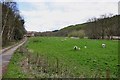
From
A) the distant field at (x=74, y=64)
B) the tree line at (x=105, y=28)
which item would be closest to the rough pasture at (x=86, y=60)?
the distant field at (x=74, y=64)

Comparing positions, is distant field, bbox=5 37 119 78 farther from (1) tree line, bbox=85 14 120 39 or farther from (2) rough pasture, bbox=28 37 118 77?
(1) tree line, bbox=85 14 120 39

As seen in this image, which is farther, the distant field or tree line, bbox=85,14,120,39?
tree line, bbox=85,14,120,39

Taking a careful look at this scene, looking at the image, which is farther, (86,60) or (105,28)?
(105,28)

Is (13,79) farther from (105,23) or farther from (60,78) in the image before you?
(105,23)

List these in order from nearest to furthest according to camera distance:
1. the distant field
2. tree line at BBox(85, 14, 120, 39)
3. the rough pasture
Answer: the distant field, the rough pasture, tree line at BBox(85, 14, 120, 39)

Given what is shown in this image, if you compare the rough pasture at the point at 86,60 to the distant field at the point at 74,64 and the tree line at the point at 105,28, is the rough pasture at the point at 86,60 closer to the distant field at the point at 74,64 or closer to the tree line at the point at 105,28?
the distant field at the point at 74,64

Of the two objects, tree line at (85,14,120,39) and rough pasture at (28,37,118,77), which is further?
tree line at (85,14,120,39)

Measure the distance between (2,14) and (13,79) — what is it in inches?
2182

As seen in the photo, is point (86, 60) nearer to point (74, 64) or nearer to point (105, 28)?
point (74, 64)

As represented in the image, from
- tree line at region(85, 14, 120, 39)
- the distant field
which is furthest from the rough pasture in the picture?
tree line at region(85, 14, 120, 39)

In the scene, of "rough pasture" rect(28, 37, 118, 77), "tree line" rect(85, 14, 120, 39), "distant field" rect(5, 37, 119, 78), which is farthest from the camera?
"tree line" rect(85, 14, 120, 39)

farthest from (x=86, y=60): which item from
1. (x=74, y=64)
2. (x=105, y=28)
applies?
(x=105, y=28)

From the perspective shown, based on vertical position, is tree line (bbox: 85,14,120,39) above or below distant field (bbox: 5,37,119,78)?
above

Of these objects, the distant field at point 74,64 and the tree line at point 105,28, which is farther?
the tree line at point 105,28
